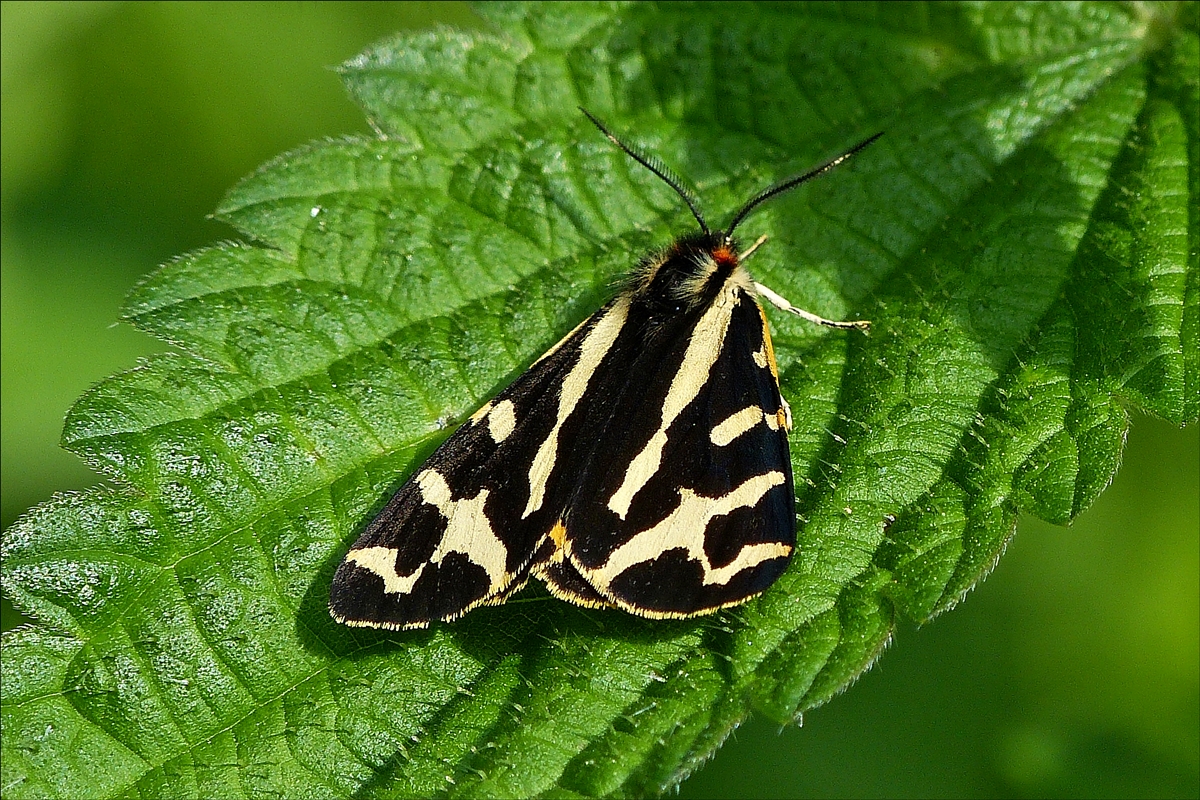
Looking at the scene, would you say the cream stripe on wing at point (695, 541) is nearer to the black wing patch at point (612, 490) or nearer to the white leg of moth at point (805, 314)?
the black wing patch at point (612, 490)

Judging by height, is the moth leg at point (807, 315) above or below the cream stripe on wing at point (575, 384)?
below

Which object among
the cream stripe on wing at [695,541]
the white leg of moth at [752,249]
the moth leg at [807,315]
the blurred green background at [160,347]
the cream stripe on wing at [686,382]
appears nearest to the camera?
the cream stripe on wing at [695,541]

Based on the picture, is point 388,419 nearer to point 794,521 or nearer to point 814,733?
point 794,521

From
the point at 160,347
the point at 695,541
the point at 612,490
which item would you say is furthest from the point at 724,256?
the point at 160,347

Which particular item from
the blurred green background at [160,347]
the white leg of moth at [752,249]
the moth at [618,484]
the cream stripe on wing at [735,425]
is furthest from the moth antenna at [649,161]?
the blurred green background at [160,347]

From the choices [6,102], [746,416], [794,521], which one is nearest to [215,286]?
[746,416]

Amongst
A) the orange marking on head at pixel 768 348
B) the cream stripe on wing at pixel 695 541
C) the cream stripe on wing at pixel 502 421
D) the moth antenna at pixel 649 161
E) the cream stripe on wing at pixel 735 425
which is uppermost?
the moth antenna at pixel 649 161

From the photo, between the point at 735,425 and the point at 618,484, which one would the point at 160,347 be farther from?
the point at 735,425
